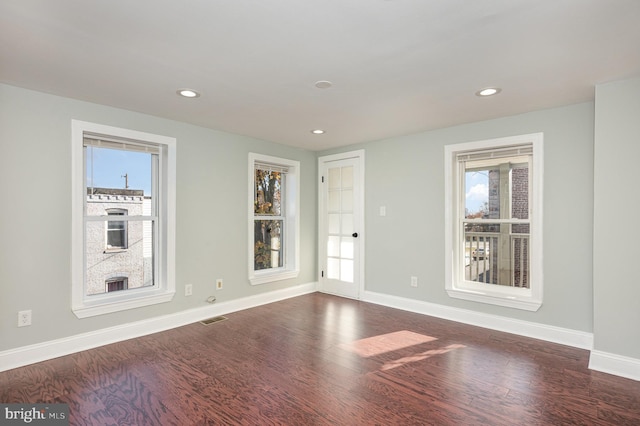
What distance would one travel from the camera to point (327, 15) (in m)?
1.78

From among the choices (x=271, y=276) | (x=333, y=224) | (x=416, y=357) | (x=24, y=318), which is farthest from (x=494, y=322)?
(x=24, y=318)

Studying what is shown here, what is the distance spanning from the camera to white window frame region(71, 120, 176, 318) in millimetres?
3039

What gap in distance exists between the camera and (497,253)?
3.85 m

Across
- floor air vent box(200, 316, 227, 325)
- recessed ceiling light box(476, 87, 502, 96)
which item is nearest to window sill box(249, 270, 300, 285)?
floor air vent box(200, 316, 227, 325)

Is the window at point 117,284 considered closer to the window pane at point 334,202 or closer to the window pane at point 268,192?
the window pane at point 268,192

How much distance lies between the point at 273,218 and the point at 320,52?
3127mm

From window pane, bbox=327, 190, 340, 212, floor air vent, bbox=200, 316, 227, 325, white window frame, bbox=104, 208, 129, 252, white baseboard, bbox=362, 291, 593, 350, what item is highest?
window pane, bbox=327, 190, 340, 212

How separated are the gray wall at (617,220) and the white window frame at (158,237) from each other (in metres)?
4.07

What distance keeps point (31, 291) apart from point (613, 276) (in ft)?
15.8

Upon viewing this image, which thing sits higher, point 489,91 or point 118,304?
point 489,91

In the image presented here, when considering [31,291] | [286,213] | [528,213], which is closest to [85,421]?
[31,291]

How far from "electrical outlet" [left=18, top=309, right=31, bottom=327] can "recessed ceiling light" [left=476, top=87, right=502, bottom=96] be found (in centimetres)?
428

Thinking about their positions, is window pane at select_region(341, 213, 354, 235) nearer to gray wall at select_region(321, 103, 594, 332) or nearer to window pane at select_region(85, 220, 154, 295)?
gray wall at select_region(321, 103, 594, 332)

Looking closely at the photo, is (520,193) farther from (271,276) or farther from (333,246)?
(271,276)
